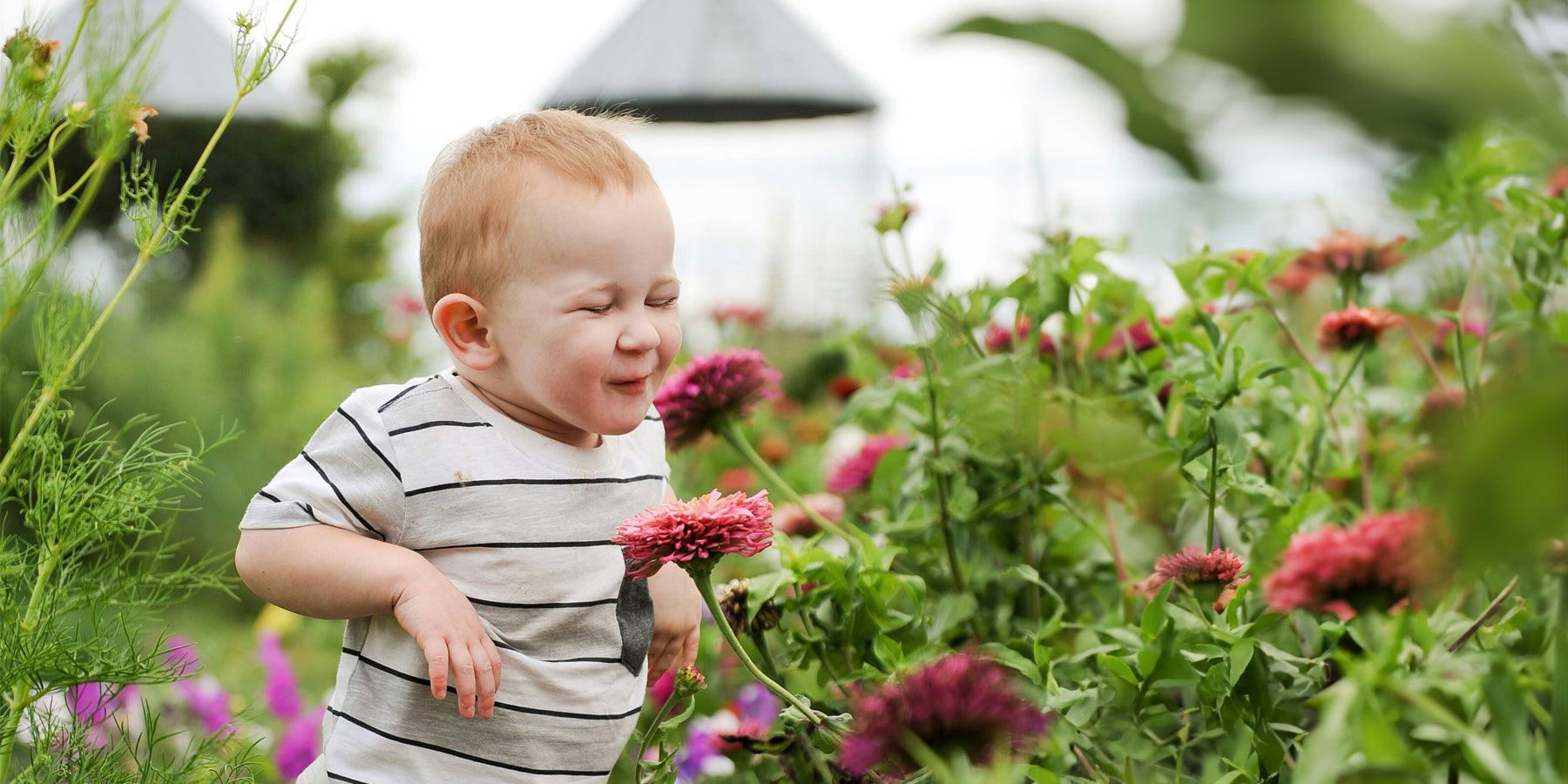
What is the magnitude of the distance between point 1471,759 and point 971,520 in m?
0.64

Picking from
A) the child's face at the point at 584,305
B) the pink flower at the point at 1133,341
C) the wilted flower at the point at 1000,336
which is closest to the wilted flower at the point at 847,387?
the wilted flower at the point at 1000,336

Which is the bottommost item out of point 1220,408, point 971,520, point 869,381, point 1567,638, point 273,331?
point 273,331

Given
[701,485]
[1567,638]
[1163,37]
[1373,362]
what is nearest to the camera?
[1163,37]

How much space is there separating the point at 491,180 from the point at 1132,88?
0.70m

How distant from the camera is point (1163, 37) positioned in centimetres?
24

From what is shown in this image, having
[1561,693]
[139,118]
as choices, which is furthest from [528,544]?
[1561,693]

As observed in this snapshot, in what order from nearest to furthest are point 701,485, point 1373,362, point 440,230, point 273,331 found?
point 440,230 < point 1373,362 < point 701,485 < point 273,331

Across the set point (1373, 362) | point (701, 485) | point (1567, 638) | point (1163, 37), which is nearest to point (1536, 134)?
point (1163, 37)

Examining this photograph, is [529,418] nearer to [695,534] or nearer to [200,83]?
[695,534]

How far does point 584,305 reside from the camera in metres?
0.86

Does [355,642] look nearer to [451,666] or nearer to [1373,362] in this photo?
[451,666]

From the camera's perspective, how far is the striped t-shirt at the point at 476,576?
2.75 feet

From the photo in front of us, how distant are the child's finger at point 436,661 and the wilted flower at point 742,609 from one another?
0.24 metres

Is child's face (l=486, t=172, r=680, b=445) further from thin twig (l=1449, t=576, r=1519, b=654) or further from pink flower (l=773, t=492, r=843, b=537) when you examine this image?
thin twig (l=1449, t=576, r=1519, b=654)
